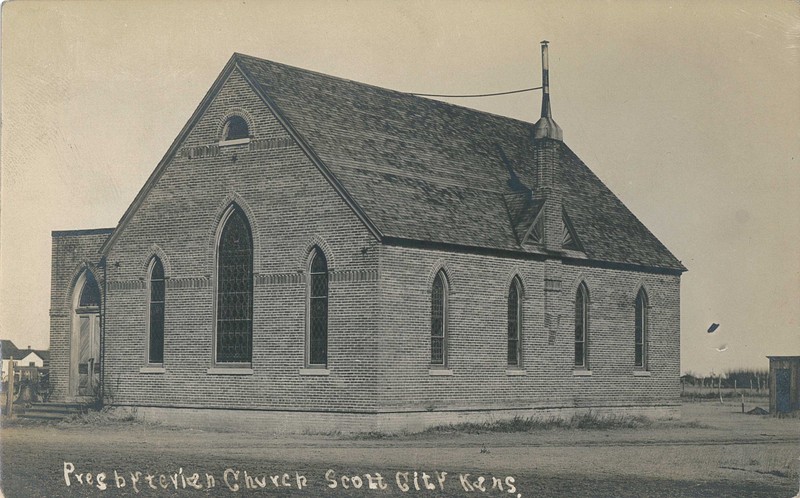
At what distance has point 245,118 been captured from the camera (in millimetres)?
32031

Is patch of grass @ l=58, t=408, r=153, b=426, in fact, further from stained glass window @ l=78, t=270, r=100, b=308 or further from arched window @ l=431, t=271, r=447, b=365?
arched window @ l=431, t=271, r=447, b=365

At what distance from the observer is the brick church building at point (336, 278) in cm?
2994

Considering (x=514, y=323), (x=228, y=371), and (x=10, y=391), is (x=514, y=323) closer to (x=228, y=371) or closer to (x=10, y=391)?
(x=228, y=371)

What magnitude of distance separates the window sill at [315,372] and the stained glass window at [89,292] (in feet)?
33.7

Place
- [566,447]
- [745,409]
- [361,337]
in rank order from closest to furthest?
[566,447], [361,337], [745,409]

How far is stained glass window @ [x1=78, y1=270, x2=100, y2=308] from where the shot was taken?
123ft

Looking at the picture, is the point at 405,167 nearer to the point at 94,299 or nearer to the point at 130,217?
the point at 130,217

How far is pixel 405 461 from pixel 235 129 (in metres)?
12.8

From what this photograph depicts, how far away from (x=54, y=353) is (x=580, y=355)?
1666cm

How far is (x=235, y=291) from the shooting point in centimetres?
3195

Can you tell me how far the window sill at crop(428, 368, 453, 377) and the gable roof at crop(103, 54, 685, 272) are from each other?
3376 mm

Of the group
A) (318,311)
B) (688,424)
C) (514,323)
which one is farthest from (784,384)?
(318,311)

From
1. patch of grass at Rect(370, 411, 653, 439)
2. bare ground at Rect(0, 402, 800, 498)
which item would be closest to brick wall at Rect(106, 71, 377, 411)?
bare ground at Rect(0, 402, 800, 498)

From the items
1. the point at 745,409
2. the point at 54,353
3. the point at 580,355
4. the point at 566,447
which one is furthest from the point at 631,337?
the point at 54,353
